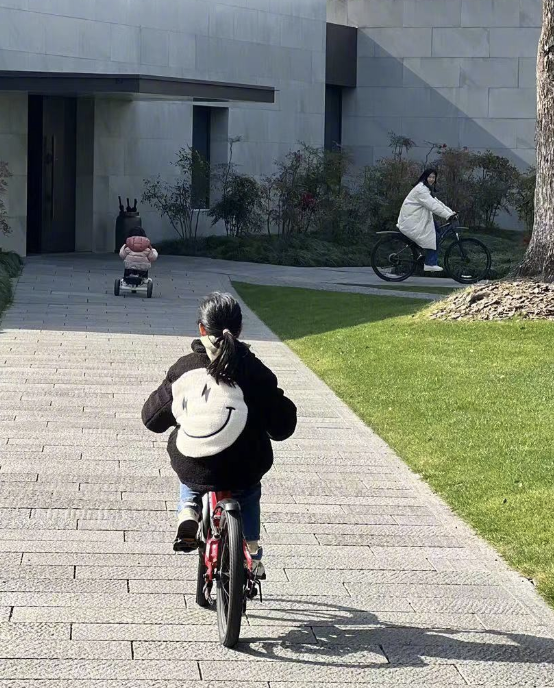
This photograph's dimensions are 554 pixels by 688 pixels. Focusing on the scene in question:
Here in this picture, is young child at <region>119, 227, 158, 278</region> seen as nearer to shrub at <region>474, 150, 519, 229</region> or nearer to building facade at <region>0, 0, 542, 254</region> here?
building facade at <region>0, 0, 542, 254</region>

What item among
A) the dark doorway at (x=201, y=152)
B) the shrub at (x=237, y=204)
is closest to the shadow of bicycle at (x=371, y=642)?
the shrub at (x=237, y=204)

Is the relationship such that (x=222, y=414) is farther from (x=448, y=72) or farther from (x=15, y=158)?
(x=448, y=72)

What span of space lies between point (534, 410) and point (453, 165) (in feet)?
58.9

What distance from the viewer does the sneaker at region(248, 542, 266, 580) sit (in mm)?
4801

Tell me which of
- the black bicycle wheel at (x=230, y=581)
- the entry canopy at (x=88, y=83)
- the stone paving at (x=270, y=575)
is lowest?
the stone paving at (x=270, y=575)

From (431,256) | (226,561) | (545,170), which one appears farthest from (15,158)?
(226,561)

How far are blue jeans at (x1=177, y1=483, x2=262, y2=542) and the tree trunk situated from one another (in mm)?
9298

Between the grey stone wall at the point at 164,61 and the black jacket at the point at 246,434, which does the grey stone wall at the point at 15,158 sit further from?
the black jacket at the point at 246,434

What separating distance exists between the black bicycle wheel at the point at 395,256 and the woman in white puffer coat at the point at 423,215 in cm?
20

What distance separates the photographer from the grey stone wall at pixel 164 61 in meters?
20.9

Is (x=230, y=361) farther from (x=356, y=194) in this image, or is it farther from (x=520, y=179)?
(x=520, y=179)

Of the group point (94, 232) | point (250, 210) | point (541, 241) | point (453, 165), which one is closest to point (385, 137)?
point (453, 165)

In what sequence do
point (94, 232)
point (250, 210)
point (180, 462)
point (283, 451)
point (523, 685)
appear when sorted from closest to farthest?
point (523, 685) < point (180, 462) < point (283, 451) < point (94, 232) < point (250, 210)

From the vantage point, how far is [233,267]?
2069 centimetres
